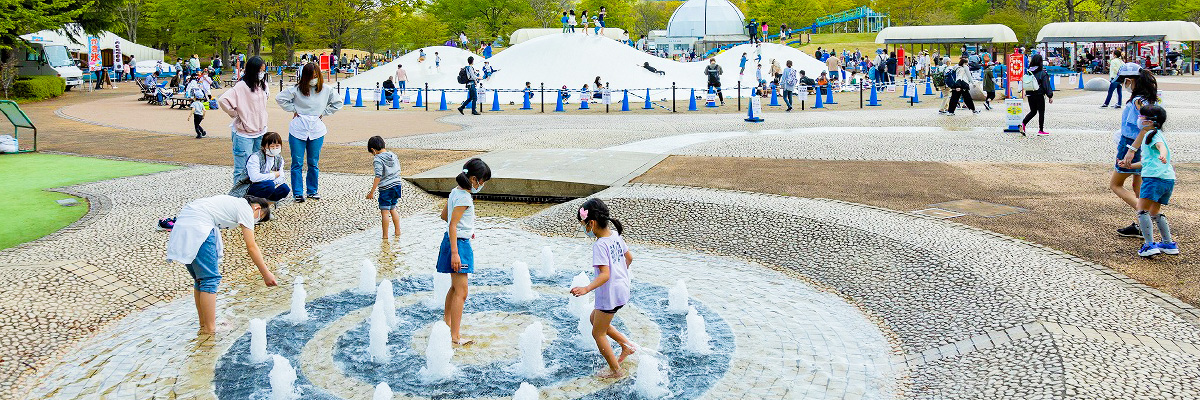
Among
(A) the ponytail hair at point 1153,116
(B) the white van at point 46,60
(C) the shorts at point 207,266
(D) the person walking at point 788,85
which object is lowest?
(C) the shorts at point 207,266

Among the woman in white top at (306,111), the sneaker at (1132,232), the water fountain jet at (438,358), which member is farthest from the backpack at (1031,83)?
the water fountain jet at (438,358)

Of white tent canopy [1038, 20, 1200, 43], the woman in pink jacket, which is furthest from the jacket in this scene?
white tent canopy [1038, 20, 1200, 43]

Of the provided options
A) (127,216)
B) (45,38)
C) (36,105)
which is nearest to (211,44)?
(45,38)

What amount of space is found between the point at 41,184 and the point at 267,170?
20.0 ft

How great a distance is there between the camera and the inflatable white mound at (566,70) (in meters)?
36.5

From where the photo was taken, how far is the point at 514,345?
20.9 feet

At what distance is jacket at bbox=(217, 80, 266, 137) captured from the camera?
1062cm

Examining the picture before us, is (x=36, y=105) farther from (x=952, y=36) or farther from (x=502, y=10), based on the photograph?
(x=502, y=10)

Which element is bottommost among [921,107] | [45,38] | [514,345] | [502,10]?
[514,345]

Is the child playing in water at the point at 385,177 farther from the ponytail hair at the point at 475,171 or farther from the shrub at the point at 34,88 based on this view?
the shrub at the point at 34,88

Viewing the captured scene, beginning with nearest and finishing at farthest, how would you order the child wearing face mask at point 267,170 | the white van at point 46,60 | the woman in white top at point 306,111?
the child wearing face mask at point 267,170 → the woman in white top at point 306,111 → the white van at point 46,60

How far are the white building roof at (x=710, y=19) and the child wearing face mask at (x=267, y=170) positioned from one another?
241ft

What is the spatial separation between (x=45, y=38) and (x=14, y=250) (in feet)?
121

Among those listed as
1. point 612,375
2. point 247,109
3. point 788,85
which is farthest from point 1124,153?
point 788,85
